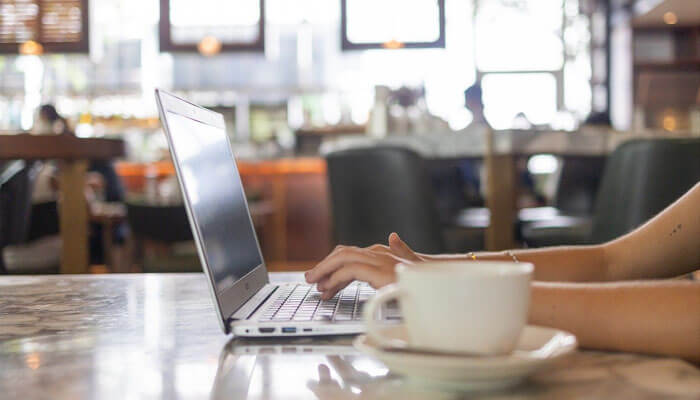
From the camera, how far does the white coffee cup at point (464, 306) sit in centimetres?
44

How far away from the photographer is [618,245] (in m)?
1.04

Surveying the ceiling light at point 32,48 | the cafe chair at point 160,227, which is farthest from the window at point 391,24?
the ceiling light at point 32,48

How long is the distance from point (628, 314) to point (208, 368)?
1.02 ft

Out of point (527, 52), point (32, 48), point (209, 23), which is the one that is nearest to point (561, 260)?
point (32, 48)

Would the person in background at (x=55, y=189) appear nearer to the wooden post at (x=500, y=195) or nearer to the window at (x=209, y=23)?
the window at (x=209, y=23)

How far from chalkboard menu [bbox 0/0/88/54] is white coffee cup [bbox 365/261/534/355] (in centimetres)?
447

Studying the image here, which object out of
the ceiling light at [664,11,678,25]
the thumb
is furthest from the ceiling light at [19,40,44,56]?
the ceiling light at [664,11,678,25]

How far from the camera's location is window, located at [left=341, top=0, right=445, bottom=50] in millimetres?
4355

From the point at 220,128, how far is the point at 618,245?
0.54 meters

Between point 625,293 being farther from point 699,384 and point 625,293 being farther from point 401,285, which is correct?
point 401,285

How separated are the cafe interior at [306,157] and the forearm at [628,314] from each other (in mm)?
19

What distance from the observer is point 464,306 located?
1.46ft

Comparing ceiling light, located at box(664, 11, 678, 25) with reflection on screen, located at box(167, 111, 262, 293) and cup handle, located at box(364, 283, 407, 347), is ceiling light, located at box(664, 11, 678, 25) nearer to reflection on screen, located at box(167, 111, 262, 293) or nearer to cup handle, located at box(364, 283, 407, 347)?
reflection on screen, located at box(167, 111, 262, 293)

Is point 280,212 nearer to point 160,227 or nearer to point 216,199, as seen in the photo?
point 160,227
